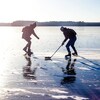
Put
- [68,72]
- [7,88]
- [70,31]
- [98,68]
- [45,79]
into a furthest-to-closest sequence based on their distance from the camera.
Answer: [70,31]
[98,68]
[68,72]
[45,79]
[7,88]

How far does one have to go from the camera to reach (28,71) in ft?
47.8

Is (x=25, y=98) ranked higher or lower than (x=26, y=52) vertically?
higher

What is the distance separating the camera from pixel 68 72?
14.4 m

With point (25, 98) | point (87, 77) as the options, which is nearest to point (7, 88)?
point (25, 98)

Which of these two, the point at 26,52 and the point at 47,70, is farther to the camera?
the point at 26,52

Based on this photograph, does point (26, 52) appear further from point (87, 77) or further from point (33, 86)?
point (33, 86)

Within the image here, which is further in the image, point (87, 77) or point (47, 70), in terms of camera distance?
point (47, 70)

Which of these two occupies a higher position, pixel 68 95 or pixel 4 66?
pixel 68 95

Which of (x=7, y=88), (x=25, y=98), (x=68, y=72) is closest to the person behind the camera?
(x=25, y=98)

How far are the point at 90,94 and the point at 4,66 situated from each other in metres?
7.18

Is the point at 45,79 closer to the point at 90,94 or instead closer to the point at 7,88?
the point at 7,88

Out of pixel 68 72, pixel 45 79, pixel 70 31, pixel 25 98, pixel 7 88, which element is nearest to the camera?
pixel 25 98

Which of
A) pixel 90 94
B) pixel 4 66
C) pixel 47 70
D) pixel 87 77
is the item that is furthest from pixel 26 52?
pixel 90 94

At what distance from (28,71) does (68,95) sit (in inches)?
200
